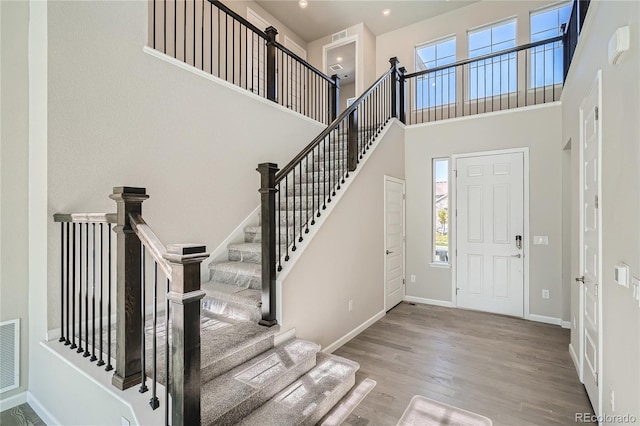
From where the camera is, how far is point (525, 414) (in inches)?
92.9

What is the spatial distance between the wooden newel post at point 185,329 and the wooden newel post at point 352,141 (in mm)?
2745

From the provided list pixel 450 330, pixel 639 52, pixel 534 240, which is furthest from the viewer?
pixel 534 240

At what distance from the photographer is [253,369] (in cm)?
228

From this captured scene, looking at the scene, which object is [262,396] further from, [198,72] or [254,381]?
[198,72]

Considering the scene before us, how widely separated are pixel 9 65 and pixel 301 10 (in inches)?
202

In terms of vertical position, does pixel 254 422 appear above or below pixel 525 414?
above

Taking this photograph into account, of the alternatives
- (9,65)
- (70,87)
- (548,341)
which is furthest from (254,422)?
(548,341)

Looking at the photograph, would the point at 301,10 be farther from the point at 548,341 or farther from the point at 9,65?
the point at 548,341

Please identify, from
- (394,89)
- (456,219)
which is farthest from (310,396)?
(394,89)

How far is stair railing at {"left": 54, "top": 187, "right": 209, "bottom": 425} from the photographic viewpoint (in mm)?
1370

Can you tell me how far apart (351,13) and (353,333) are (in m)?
6.01

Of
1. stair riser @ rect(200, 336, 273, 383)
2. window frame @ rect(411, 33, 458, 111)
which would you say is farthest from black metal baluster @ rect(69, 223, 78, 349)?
window frame @ rect(411, 33, 458, 111)

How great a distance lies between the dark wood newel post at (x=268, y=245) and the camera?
266 centimetres

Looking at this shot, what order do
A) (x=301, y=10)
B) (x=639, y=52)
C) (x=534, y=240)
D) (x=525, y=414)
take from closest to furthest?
1. (x=639, y=52)
2. (x=525, y=414)
3. (x=534, y=240)
4. (x=301, y=10)
